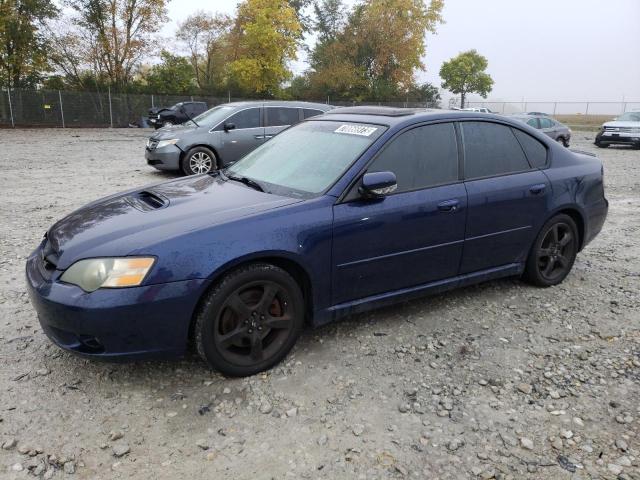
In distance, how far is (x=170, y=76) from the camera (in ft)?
112

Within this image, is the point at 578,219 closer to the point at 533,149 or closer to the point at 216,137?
the point at 533,149

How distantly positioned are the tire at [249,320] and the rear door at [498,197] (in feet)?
4.94

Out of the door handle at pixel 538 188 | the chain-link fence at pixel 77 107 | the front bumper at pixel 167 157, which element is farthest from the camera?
the chain-link fence at pixel 77 107

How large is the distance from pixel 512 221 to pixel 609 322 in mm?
1062

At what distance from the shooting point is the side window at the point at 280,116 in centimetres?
1043

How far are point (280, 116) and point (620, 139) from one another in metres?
15.4

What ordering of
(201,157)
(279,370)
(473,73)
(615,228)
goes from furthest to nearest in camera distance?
(473,73)
(201,157)
(615,228)
(279,370)

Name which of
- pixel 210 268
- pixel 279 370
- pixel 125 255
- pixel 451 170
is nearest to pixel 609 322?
pixel 451 170

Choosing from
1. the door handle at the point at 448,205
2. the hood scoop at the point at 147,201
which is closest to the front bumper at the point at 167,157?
the hood scoop at the point at 147,201

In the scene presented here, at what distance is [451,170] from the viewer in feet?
12.3

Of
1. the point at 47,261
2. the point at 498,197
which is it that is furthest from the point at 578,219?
the point at 47,261

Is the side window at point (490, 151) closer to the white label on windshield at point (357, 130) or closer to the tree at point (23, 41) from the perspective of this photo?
the white label on windshield at point (357, 130)

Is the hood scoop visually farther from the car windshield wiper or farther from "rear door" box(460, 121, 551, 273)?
"rear door" box(460, 121, 551, 273)

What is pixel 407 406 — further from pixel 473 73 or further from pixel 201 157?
pixel 473 73
